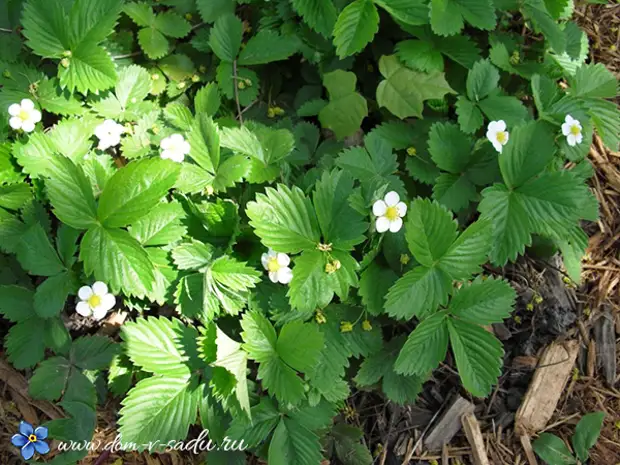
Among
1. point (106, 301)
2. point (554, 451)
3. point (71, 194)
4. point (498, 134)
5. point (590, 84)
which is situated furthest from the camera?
point (590, 84)

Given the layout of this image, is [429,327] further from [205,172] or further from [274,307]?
[205,172]

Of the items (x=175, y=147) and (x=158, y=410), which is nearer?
(x=158, y=410)

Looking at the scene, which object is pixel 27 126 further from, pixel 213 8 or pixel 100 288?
pixel 213 8

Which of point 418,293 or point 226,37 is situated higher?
point 226,37

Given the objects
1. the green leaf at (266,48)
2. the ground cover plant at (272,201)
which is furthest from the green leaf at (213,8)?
the green leaf at (266,48)

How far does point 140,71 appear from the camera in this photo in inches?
82.7

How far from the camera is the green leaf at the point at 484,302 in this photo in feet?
5.66

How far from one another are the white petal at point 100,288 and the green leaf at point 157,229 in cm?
17

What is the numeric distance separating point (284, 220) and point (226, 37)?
2.81 feet

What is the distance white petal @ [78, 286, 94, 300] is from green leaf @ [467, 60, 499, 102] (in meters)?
1.44

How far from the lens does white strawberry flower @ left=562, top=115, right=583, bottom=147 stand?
1957 mm

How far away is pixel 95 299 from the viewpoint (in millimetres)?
1741

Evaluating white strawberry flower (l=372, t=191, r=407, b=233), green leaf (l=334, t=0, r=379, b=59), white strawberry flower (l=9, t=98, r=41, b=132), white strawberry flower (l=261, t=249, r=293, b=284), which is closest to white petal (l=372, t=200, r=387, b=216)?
white strawberry flower (l=372, t=191, r=407, b=233)

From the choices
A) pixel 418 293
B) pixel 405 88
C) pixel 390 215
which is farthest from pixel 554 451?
pixel 405 88
